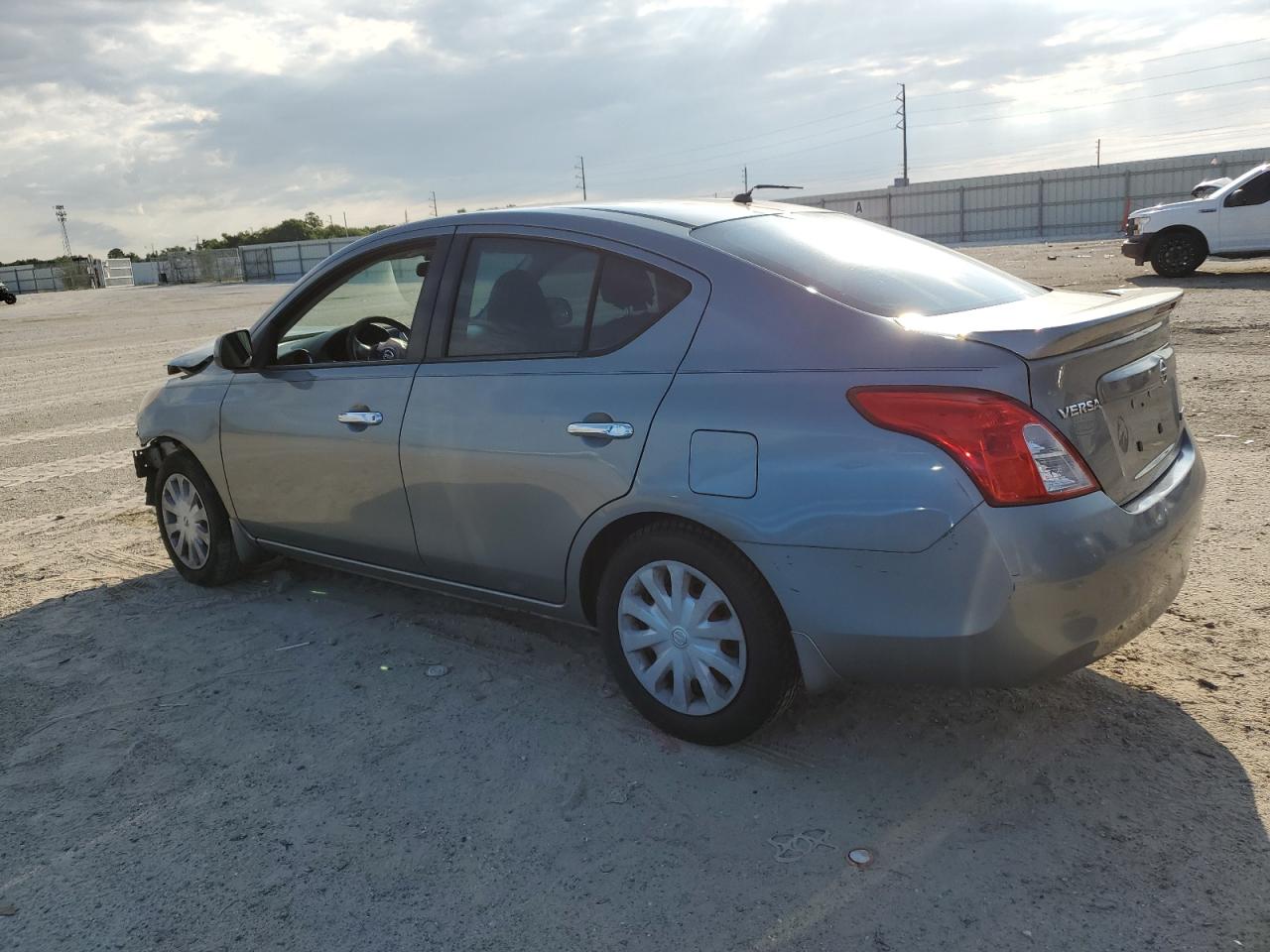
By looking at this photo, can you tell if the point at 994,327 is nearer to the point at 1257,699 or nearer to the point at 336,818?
the point at 1257,699

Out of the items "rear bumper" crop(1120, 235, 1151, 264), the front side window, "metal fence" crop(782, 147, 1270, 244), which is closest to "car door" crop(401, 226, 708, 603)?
the front side window

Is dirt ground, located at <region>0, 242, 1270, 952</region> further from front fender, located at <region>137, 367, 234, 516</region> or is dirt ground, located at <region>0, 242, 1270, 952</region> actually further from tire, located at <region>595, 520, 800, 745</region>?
front fender, located at <region>137, 367, 234, 516</region>

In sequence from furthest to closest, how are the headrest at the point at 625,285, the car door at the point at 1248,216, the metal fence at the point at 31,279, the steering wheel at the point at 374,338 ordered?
the metal fence at the point at 31,279
the car door at the point at 1248,216
the steering wheel at the point at 374,338
the headrest at the point at 625,285

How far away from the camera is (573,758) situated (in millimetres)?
3291

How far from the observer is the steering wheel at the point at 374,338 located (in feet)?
14.6

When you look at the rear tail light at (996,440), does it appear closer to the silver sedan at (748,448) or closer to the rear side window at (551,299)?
the silver sedan at (748,448)

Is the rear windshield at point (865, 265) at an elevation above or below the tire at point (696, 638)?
above

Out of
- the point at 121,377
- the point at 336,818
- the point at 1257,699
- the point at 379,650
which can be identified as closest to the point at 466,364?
the point at 379,650

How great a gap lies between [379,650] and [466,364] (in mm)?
1304

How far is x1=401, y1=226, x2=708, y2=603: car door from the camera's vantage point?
324 centimetres

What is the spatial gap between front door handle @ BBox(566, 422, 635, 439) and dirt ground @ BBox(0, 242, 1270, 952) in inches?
39.9

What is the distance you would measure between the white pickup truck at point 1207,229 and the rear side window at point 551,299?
16.2 metres

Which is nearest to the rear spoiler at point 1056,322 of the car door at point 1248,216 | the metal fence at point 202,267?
the car door at point 1248,216

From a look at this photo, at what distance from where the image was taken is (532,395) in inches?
137
